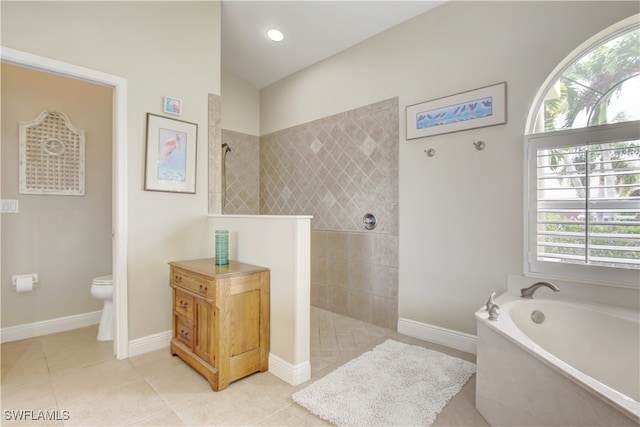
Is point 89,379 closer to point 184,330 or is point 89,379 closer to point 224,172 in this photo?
point 184,330

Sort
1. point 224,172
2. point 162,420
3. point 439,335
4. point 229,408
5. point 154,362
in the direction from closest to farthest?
point 162,420 → point 229,408 → point 154,362 → point 439,335 → point 224,172

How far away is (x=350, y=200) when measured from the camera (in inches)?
131

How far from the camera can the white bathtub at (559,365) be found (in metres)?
1.14

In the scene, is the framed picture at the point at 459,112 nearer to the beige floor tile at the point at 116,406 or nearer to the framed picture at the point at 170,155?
the framed picture at the point at 170,155

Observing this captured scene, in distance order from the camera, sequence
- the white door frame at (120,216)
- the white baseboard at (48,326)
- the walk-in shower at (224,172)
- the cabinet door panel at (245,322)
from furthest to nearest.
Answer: the walk-in shower at (224,172), the white baseboard at (48,326), the white door frame at (120,216), the cabinet door panel at (245,322)

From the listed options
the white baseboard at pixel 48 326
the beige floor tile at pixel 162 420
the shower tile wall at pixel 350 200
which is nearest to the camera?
the beige floor tile at pixel 162 420

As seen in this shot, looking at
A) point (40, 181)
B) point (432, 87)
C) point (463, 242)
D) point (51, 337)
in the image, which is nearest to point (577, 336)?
point (463, 242)

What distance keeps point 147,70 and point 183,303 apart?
1868mm

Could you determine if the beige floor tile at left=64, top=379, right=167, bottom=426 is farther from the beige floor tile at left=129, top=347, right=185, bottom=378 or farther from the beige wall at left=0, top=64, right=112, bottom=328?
the beige wall at left=0, top=64, right=112, bottom=328

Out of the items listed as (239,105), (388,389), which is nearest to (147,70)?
(239,105)

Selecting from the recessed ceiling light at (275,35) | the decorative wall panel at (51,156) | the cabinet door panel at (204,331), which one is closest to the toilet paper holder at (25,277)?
the decorative wall panel at (51,156)

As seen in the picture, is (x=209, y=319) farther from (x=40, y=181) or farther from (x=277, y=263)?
(x=40, y=181)

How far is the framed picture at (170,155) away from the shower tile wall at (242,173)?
1354 millimetres

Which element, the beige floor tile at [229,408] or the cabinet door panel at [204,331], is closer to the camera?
the beige floor tile at [229,408]
